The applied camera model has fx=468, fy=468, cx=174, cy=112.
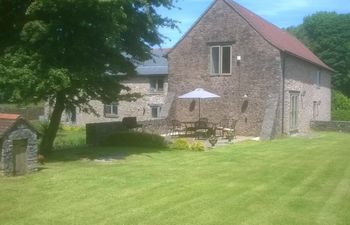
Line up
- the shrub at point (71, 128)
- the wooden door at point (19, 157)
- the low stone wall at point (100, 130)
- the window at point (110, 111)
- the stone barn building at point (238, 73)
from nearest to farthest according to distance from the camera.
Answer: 1. the wooden door at point (19, 157)
2. the low stone wall at point (100, 130)
3. the stone barn building at point (238, 73)
4. the shrub at point (71, 128)
5. the window at point (110, 111)

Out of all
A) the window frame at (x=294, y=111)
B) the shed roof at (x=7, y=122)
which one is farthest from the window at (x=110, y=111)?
the shed roof at (x=7, y=122)

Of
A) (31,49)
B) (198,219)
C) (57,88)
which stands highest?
(31,49)

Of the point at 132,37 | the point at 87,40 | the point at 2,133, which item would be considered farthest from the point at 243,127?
the point at 2,133

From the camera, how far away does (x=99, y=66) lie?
18.8 meters

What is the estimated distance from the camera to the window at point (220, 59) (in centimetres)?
3111

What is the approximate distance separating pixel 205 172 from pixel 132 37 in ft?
25.3

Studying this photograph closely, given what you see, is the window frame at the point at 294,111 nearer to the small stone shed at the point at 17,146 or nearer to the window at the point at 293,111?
the window at the point at 293,111

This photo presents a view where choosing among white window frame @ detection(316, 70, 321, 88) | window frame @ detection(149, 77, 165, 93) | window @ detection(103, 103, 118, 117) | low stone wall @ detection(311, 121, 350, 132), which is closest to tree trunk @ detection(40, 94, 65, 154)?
window frame @ detection(149, 77, 165, 93)

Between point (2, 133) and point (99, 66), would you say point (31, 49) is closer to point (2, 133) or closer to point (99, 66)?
point (99, 66)

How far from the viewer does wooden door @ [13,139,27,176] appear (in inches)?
581

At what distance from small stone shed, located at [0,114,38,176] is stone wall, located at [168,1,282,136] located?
57.1 feet

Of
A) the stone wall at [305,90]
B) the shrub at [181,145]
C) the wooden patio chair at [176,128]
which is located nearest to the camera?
the shrub at [181,145]

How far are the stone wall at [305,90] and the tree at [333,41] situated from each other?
19740mm

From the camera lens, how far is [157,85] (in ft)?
139
